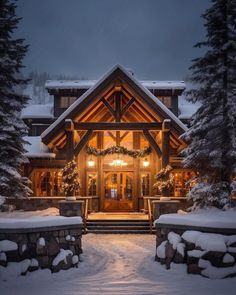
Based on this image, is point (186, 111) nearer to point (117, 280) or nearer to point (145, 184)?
point (145, 184)

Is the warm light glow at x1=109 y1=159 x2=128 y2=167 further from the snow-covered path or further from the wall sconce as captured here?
the snow-covered path

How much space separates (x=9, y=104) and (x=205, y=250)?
9.55 meters

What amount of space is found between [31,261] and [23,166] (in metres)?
13.7

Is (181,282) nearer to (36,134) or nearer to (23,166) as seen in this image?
(23,166)

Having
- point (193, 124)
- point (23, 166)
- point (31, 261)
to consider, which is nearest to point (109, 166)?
point (23, 166)

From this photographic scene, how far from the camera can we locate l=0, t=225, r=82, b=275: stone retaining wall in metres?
8.56

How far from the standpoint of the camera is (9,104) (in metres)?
14.3

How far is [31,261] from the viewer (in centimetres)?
874

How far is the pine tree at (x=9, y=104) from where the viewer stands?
14.0 m

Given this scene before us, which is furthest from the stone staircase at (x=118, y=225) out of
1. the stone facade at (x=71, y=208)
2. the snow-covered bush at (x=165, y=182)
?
the snow-covered bush at (x=165, y=182)

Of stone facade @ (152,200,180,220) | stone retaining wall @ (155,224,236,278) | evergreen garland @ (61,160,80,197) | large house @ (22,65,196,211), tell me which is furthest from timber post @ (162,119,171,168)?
stone retaining wall @ (155,224,236,278)

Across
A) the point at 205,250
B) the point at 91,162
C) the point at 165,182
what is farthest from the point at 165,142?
the point at 205,250

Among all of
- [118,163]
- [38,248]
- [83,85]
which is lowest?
[38,248]

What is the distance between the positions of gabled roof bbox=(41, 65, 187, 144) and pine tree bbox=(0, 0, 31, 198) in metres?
2.37
